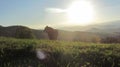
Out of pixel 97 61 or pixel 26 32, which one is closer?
pixel 97 61

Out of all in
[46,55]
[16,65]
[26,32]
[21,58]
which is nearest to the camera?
[16,65]

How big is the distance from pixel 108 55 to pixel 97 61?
150 centimetres

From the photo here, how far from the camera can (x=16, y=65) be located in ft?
59.6

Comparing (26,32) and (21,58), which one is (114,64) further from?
(26,32)

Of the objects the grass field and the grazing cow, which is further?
the grazing cow

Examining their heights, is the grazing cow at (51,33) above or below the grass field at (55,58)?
below

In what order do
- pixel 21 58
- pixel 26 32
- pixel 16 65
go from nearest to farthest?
pixel 16 65
pixel 21 58
pixel 26 32

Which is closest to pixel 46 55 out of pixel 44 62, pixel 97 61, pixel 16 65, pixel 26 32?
pixel 44 62

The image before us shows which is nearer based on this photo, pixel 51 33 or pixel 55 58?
pixel 55 58

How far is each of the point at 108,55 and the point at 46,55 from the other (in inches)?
188

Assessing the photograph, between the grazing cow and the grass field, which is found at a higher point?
the grass field

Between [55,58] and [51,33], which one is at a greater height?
[55,58]

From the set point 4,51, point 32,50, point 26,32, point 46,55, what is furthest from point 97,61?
point 26,32

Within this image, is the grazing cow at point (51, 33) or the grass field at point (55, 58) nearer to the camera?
the grass field at point (55, 58)
